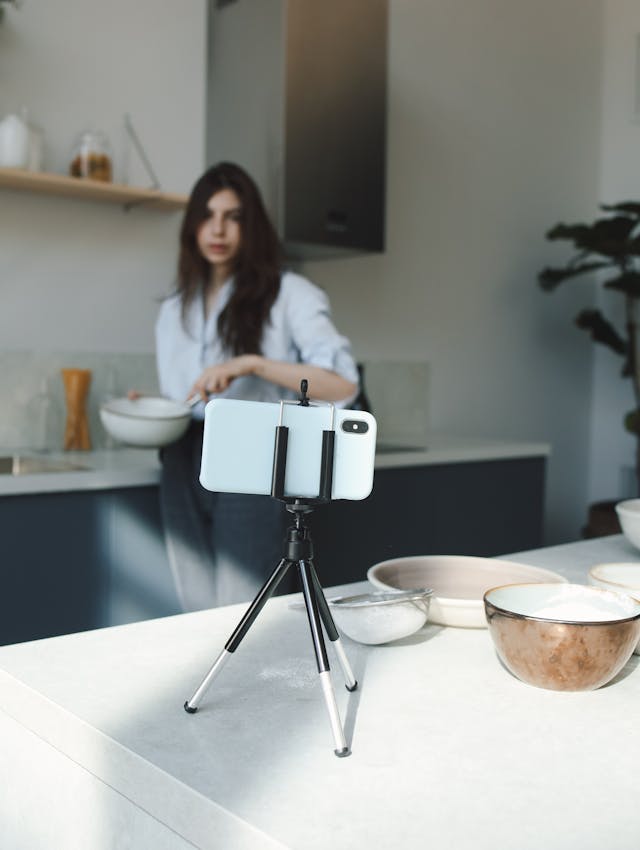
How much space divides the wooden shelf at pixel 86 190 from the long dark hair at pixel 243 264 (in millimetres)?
561

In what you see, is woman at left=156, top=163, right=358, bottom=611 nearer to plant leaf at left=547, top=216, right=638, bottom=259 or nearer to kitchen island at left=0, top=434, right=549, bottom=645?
kitchen island at left=0, top=434, right=549, bottom=645

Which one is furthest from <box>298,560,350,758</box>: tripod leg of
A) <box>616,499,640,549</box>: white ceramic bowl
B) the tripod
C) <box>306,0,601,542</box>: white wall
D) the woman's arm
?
<box>306,0,601,542</box>: white wall

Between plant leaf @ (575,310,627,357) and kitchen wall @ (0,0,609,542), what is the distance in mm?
274

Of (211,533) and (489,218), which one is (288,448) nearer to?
(211,533)

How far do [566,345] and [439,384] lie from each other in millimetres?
974

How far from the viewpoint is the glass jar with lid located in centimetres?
276

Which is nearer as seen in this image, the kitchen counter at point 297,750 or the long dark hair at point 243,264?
the kitchen counter at point 297,750

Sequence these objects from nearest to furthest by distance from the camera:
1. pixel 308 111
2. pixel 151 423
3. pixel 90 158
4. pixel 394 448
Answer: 1. pixel 151 423
2. pixel 90 158
3. pixel 308 111
4. pixel 394 448

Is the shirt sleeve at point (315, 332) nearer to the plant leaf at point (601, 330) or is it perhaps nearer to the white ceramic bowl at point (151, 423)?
the white ceramic bowl at point (151, 423)

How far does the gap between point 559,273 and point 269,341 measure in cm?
237

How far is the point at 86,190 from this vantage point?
2771 millimetres

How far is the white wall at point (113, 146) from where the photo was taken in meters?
2.80

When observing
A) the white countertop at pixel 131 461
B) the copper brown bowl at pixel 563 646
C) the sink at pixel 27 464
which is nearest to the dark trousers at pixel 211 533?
the white countertop at pixel 131 461

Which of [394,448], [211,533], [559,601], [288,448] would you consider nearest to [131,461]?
[211,533]
